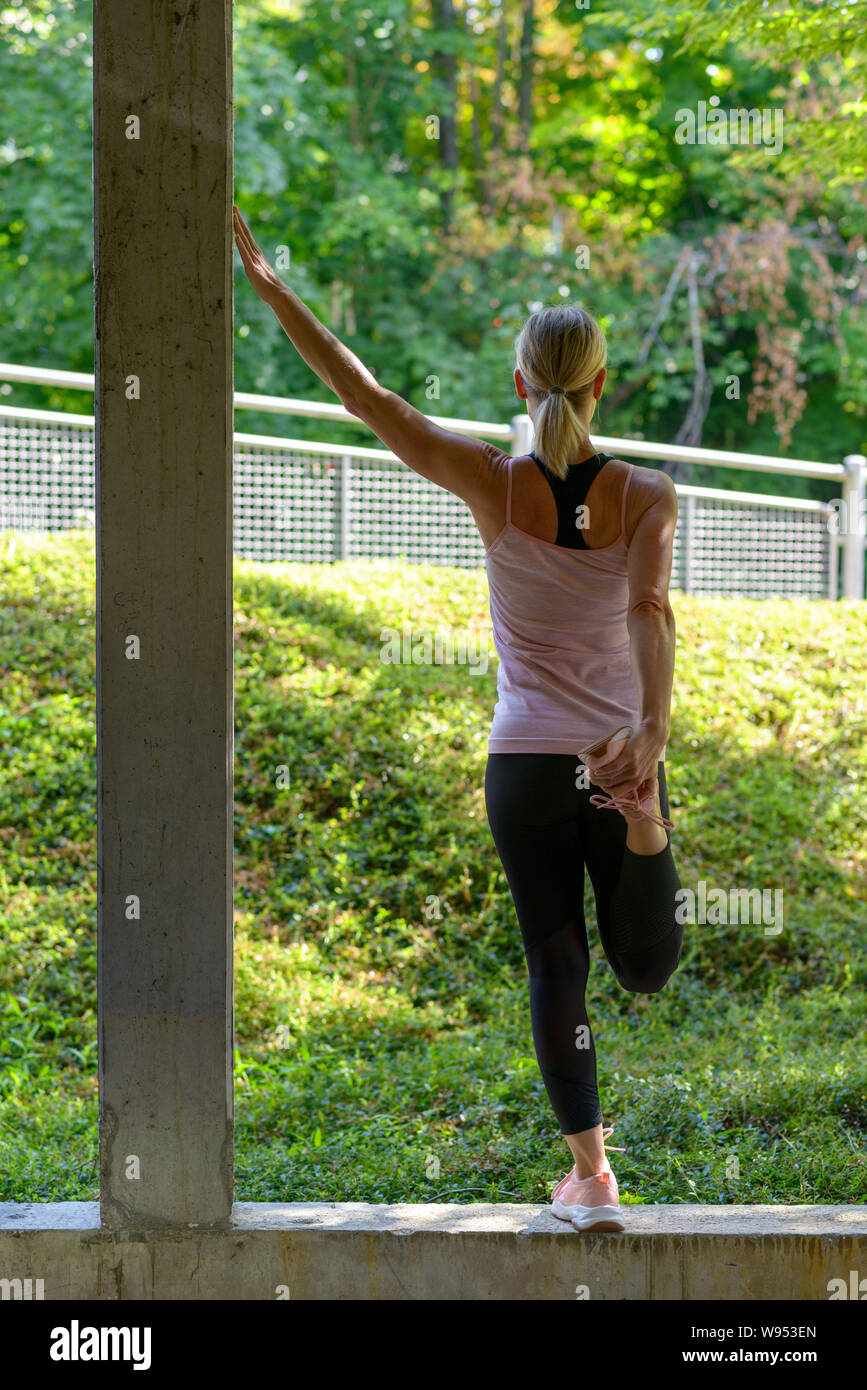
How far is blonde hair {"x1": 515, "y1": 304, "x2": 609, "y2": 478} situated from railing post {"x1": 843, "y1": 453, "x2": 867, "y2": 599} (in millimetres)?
7513

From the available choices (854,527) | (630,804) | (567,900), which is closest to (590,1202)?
(567,900)

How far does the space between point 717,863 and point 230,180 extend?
441 cm

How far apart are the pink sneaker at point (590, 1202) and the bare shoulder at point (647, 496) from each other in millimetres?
1428

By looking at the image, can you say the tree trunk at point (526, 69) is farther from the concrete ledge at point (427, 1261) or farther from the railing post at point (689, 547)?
the concrete ledge at point (427, 1261)

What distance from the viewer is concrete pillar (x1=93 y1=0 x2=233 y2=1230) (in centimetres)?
286

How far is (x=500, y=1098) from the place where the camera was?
4559mm

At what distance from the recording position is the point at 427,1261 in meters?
2.86

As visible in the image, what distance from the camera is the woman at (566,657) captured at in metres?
2.83

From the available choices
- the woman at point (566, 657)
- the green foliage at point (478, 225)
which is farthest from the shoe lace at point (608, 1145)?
the green foliage at point (478, 225)

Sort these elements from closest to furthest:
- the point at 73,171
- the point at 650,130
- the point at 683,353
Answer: the point at 73,171, the point at 683,353, the point at 650,130

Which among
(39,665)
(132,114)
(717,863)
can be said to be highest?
(132,114)

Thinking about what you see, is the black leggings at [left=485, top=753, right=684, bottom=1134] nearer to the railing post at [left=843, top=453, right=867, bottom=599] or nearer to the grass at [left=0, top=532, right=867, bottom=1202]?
the grass at [left=0, top=532, right=867, bottom=1202]

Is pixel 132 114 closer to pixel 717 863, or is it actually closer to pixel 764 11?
pixel 764 11

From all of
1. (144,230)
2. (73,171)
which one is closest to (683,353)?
(73,171)
